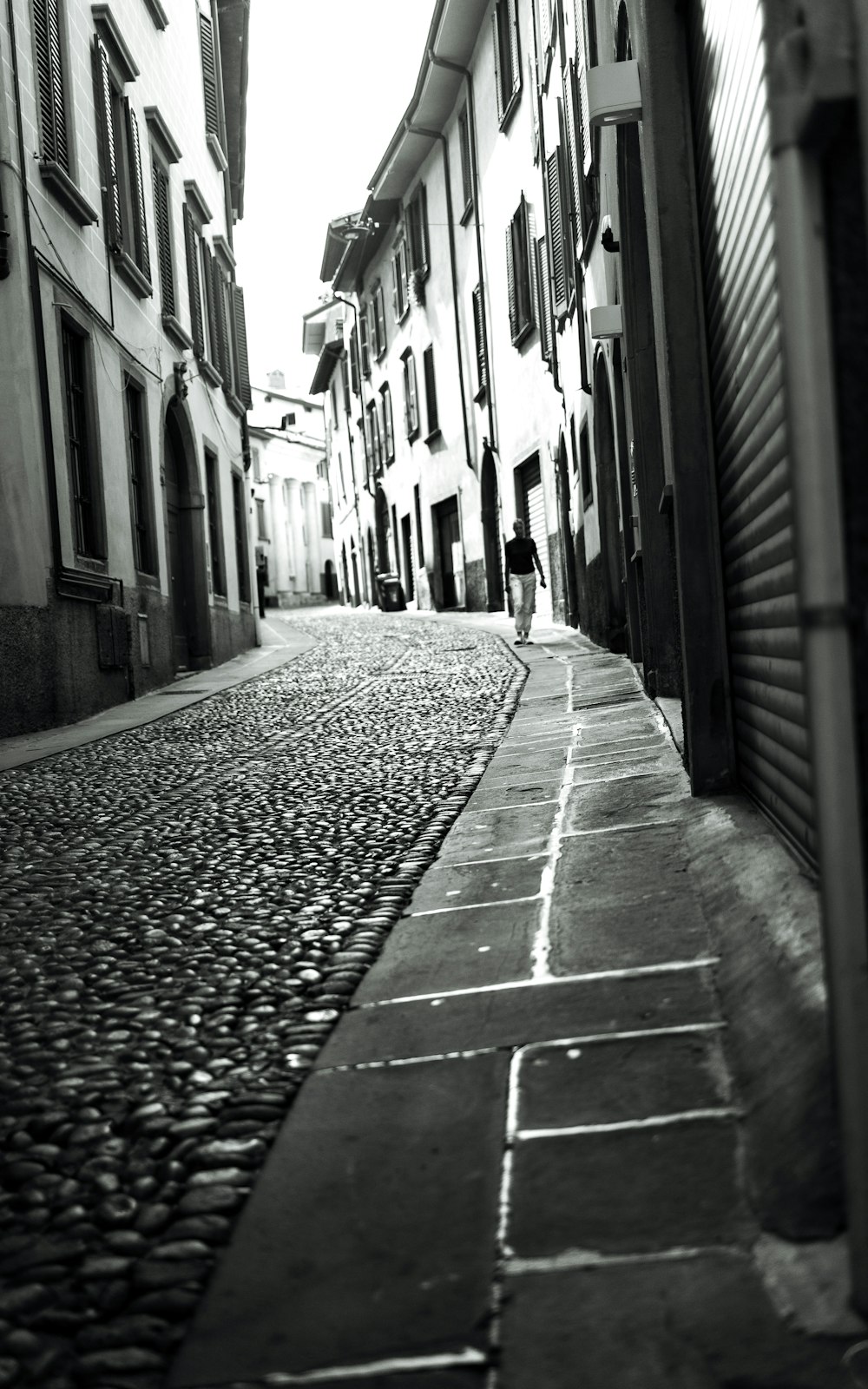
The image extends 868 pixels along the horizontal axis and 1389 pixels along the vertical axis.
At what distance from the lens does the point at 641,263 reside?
725cm

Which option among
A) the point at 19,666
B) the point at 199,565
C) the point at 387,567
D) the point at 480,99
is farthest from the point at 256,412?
the point at 19,666

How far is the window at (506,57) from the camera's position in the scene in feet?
54.7

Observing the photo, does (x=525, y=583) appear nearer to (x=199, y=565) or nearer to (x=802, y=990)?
(x=199, y=565)

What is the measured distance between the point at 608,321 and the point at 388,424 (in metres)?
23.0

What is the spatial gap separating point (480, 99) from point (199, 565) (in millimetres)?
9012

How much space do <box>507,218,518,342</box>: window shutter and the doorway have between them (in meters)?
6.62

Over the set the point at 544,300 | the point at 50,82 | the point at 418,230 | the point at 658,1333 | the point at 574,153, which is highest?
the point at 418,230

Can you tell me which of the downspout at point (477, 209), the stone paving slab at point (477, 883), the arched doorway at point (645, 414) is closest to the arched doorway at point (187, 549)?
the downspout at point (477, 209)

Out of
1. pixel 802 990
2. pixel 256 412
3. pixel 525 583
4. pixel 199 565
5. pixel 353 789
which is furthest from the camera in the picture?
pixel 256 412

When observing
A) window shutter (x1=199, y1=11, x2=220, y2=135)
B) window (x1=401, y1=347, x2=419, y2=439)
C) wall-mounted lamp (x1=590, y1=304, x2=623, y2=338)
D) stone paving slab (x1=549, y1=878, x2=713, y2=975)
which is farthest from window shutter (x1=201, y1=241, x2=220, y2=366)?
stone paving slab (x1=549, y1=878, x2=713, y2=975)

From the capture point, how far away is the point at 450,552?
26000 mm

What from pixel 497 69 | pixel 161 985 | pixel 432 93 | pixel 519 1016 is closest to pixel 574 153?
pixel 497 69

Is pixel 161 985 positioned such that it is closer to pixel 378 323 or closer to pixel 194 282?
pixel 194 282

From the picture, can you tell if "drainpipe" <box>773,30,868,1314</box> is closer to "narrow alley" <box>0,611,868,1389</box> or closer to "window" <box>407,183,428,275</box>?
"narrow alley" <box>0,611,868,1389</box>
